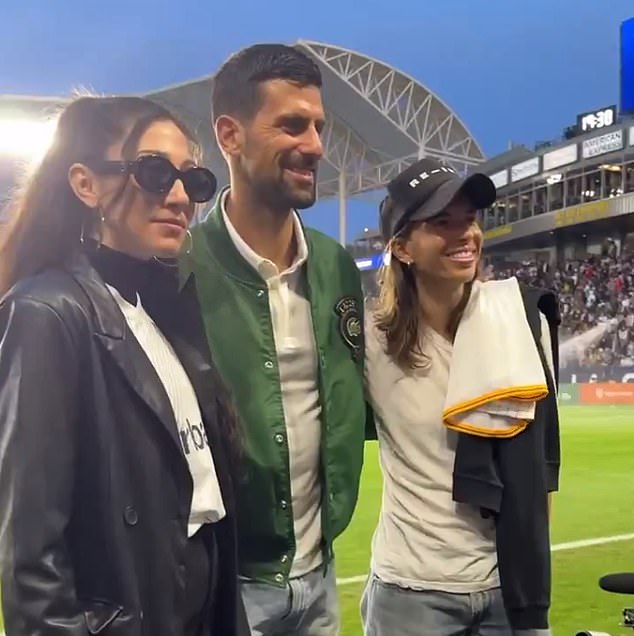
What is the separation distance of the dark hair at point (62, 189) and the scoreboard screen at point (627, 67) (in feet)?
37.9

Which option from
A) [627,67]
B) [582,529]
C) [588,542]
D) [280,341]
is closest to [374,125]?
[627,67]

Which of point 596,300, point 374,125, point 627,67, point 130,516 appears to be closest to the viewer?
point 130,516

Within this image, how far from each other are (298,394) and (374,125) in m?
27.6

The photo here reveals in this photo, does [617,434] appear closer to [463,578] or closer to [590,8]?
[463,578]

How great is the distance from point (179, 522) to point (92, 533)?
0.14 meters

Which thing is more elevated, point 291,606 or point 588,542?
point 291,606

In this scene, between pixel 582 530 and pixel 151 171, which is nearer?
pixel 151 171

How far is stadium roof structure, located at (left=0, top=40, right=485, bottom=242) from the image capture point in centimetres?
2708

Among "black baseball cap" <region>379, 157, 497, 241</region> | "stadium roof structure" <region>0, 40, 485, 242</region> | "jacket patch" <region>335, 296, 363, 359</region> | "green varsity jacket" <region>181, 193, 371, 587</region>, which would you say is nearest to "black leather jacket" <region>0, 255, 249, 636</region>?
"green varsity jacket" <region>181, 193, 371, 587</region>

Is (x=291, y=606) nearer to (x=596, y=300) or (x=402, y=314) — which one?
(x=402, y=314)

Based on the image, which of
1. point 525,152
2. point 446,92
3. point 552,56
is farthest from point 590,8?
point 525,152

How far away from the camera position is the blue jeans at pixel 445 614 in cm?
199

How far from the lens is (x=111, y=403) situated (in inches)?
57.1

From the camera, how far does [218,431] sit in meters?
1.64
